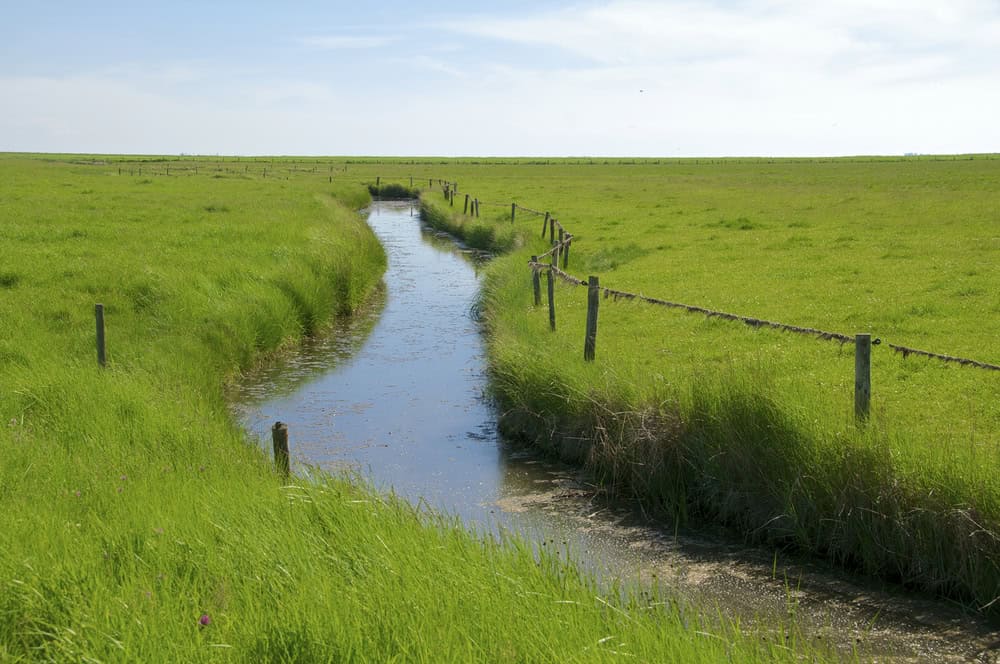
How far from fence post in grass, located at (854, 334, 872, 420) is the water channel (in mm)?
1670

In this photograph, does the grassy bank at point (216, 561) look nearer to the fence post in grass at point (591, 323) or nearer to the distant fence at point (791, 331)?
the distant fence at point (791, 331)

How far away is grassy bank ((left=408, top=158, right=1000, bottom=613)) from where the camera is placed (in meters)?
8.06

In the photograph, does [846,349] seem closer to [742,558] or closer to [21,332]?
[742,558]

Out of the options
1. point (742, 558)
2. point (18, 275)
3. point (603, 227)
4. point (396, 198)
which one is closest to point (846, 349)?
point (742, 558)

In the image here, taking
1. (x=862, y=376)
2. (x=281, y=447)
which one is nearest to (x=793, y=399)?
(x=862, y=376)

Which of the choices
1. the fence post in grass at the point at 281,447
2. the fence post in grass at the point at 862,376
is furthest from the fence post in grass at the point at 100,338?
the fence post in grass at the point at 862,376

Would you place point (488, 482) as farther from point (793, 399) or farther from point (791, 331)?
point (791, 331)

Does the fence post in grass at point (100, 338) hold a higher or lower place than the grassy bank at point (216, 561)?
higher

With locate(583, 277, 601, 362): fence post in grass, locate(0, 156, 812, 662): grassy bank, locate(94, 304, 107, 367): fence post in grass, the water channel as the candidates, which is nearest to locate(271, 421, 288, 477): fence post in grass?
locate(0, 156, 812, 662): grassy bank

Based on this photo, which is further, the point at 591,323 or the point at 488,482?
the point at 591,323

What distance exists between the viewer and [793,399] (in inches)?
374

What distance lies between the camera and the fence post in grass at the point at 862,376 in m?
8.87

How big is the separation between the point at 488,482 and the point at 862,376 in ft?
15.1

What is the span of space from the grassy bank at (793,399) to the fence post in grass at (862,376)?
16 centimetres
